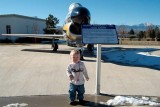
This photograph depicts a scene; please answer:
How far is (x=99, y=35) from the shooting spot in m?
8.14

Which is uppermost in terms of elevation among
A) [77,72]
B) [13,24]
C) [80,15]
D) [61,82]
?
[13,24]

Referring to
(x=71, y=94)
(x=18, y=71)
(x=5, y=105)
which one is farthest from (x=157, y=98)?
(x=18, y=71)

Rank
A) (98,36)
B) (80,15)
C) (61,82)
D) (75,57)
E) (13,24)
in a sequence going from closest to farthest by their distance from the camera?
1. (75,57)
2. (98,36)
3. (61,82)
4. (80,15)
5. (13,24)

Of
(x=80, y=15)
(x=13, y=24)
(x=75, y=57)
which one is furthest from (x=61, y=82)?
(x=13, y=24)

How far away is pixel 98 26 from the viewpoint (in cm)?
827

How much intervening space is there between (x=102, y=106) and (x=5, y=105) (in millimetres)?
2337

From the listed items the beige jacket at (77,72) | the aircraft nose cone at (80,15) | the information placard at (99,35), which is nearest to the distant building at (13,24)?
the aircraft nose cone at (80,15)

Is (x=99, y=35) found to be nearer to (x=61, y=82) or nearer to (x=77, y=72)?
(x=77, y=72)

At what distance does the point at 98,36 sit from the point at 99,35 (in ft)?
Result: 0.16

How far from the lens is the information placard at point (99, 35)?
26.5 ft

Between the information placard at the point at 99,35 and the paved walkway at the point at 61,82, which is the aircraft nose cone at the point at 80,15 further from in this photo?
the information placard at the point at 99,35

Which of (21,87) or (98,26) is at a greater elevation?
(98,26)

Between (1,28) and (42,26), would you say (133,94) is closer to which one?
(1,28)

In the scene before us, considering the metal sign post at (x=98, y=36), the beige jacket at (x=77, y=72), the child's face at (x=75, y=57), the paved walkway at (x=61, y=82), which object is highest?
Answer: the metal sign post at (x=98, y=36)
